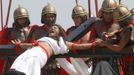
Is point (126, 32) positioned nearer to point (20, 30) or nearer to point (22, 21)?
point (20, 30)

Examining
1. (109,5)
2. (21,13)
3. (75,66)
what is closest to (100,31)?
(109,5)

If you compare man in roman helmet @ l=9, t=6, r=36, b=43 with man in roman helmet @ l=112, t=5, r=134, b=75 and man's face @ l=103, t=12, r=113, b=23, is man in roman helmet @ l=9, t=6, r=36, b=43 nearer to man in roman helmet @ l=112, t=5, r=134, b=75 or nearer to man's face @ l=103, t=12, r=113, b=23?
man's face @ l=103, t=12, r=113, b=23

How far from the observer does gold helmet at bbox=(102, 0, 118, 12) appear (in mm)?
7423

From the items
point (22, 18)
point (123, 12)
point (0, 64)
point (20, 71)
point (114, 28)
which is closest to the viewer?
point (20, 71)

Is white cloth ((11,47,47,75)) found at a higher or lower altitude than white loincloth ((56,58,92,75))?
higher

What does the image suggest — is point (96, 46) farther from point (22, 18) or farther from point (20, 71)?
point (22, 18)

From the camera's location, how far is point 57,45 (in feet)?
19.3

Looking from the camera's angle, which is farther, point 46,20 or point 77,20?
point 77,20

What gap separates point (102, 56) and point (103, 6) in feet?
6.02

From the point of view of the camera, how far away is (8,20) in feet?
34.8

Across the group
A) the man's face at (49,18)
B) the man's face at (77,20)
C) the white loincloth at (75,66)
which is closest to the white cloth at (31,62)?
the white loincloth at (75,66)

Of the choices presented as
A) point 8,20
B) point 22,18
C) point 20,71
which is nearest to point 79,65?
point 20,71

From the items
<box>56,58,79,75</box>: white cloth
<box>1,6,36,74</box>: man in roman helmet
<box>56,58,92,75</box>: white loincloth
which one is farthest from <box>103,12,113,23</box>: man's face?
<box>1,6,36,74</box>: man in roman helmet

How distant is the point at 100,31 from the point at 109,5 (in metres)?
0.44
